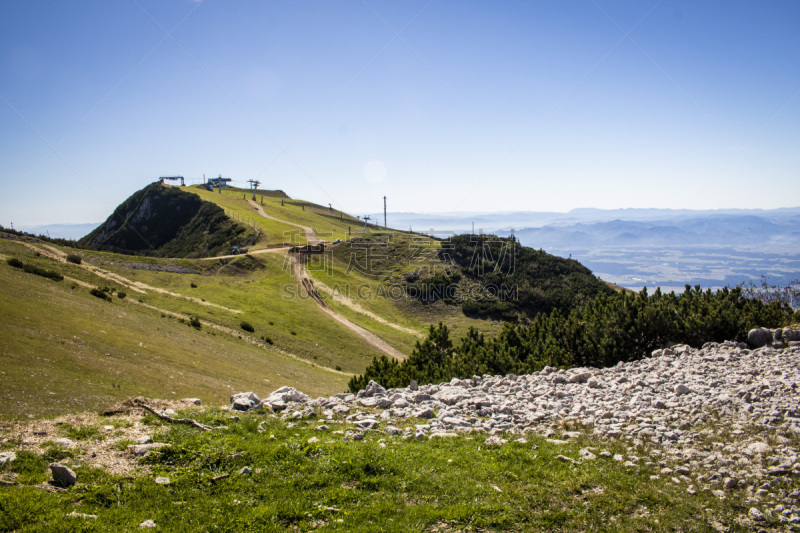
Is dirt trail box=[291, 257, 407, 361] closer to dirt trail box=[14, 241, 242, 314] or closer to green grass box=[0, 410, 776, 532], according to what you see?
A: dirt trail box=[14, 241, 242, 314]

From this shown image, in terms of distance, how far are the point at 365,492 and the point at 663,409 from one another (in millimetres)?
8341

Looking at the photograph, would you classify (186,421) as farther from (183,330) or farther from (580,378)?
(183,330)

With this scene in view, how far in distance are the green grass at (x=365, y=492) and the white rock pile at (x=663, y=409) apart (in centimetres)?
71

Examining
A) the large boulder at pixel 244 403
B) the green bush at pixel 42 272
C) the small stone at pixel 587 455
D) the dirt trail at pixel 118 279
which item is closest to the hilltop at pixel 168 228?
the dirt trail at pixel 118 279

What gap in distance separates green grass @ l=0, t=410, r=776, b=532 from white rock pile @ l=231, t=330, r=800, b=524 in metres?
0.71

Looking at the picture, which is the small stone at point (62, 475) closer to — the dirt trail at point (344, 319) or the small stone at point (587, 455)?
the small stone at point (587, 455)

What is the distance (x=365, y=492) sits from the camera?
321 inches

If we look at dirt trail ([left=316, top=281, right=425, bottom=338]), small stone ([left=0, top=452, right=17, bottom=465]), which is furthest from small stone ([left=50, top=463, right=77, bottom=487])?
dirt trail ([left=316, top=281, right=425, bottom=338])

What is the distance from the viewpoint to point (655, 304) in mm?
18656

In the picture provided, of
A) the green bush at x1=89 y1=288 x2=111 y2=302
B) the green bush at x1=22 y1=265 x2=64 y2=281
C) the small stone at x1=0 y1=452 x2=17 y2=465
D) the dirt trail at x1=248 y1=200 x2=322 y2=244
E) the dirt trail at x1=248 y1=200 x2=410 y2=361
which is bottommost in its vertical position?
the dirt trail at x1=248 y1=200 x2=410 y2=361

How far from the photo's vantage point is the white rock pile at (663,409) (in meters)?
8.31

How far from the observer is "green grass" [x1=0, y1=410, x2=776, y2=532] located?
23.0 ft

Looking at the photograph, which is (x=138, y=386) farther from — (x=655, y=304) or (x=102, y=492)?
(x=655, y=304)

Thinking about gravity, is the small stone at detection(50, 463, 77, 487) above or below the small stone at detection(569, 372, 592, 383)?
above
